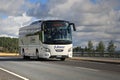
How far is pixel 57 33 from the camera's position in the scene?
38.2 metres

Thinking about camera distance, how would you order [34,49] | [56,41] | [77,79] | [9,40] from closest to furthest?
1. [77,79]
2. [56,41]
3. [34,49]
4. [9,40]

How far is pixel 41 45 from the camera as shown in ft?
127

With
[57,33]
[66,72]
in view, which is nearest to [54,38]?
[57,33]

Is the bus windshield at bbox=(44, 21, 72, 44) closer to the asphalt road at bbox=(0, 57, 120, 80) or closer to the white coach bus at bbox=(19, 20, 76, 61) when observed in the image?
the white coach bus at bbox=(19, 20, 76, 61)

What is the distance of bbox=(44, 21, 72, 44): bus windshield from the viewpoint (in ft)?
125

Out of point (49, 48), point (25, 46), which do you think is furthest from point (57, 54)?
point (25, 46)

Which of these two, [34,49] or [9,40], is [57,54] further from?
[9,40]

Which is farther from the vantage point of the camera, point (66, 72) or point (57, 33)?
point (57, 33)

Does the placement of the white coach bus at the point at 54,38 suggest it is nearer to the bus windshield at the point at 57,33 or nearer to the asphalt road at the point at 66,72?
the bus windshield at the point at 57,33

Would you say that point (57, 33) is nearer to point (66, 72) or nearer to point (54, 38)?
point (54, 38)

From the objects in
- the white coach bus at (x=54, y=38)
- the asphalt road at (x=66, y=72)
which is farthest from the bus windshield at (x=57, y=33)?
the asphalt road at (x=66, y=72)

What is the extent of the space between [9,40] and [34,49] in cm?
13939

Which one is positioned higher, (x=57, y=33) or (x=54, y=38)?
(x=57, y=33)

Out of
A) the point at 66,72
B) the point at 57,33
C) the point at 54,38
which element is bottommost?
the point at 66,72
